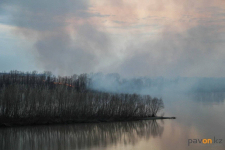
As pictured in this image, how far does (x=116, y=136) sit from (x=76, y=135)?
317 centimetres

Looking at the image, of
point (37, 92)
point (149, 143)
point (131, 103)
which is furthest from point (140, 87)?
point (149, 143)

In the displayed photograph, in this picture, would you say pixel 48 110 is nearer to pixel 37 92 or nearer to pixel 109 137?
pixel 37 92

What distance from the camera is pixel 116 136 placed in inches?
923

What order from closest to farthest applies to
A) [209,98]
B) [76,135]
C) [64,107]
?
[76,135], [64,107], [209,98]

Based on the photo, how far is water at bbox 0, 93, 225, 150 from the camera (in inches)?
797

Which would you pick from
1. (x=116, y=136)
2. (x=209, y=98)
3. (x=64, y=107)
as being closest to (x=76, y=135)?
(x=116, y=136)

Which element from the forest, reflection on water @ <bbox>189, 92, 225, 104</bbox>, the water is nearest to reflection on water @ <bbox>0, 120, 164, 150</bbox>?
the water

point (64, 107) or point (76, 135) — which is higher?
point (64, 107)

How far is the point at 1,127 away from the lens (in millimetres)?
24234

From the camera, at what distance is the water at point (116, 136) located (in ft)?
66.4

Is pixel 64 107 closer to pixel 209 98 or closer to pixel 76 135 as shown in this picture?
pixel 76 135

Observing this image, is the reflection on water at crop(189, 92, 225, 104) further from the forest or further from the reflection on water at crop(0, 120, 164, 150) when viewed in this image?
the reflection on water at crop(0, 120, 164, 150)

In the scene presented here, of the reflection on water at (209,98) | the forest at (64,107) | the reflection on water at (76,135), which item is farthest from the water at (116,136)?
the reflection on water at (209,98)

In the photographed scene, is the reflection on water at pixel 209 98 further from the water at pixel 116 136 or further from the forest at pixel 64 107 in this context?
the forest at pixel 64 107
